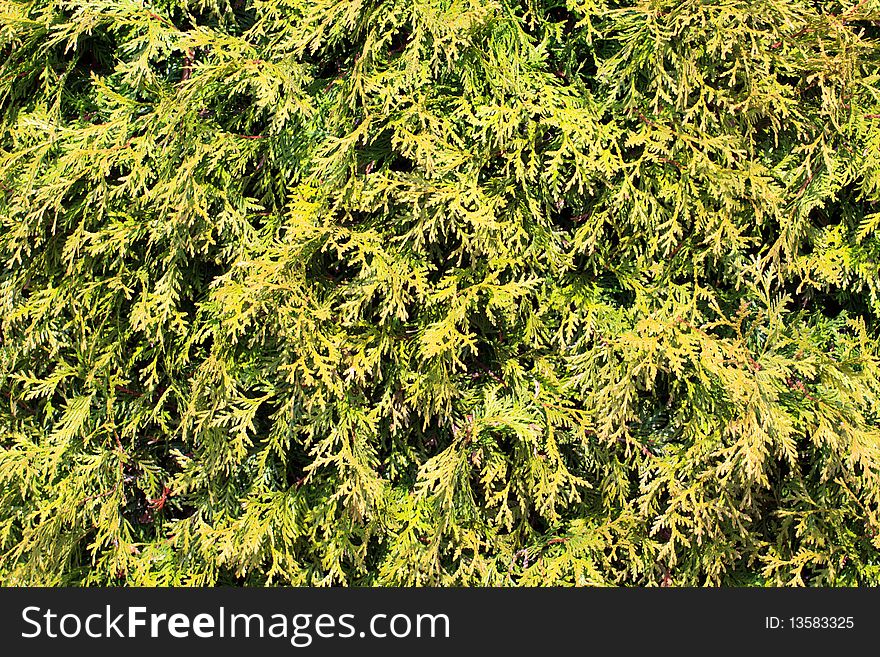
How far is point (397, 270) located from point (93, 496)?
1676mm

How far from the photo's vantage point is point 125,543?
3.30m

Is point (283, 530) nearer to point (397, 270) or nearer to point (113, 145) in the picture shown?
point (397, 270)

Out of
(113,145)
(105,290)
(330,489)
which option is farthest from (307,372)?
(113,145)

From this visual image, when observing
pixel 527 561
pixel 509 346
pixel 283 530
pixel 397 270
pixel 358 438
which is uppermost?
pixel 397 270

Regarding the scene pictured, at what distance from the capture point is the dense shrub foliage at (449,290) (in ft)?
9.95

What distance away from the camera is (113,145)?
10.5ft

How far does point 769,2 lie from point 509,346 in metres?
1.73

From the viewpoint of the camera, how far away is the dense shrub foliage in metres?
3.03

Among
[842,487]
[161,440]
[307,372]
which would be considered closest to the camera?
[307,372]

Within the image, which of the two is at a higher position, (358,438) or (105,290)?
(105,290)

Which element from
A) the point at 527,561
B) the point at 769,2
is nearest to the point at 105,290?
the point at 527,561

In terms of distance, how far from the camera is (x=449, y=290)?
3020 millimetres

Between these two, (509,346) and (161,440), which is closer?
(509,346)

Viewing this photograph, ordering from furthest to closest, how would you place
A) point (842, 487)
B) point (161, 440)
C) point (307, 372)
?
1. point (161, 440)
2. point (842, 487)
3. point (307, 372)
